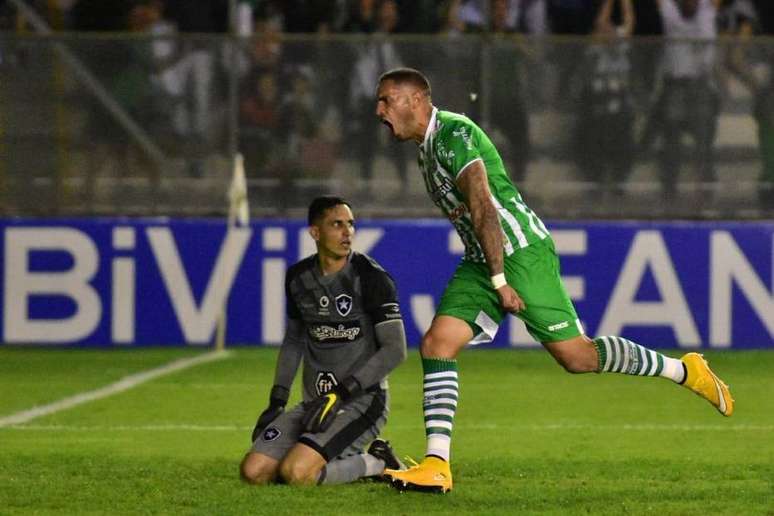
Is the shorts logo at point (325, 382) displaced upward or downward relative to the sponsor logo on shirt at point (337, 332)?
downward

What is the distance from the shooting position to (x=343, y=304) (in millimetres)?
8250

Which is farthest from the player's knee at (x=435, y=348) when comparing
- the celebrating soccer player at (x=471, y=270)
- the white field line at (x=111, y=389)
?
the white field line at (x=111, y=389)

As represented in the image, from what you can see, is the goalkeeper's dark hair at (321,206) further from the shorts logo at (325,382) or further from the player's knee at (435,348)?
the player's knee at (435,348)

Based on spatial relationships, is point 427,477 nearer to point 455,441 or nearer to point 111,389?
point 455,441

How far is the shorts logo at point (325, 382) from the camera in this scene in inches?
324

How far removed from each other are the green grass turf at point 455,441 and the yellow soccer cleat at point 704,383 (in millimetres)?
344

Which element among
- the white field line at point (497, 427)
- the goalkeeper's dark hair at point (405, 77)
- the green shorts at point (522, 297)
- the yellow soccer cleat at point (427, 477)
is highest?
the goalkeeper's dark hair at point (405, 77)

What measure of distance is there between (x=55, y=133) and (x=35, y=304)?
159cm

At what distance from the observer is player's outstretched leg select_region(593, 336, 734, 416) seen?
788 cm

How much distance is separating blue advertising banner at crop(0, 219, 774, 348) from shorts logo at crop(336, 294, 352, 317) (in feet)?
20.3

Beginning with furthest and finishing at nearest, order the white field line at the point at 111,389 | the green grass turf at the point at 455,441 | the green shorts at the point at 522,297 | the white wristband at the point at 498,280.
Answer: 1. the white field line at the point at 111,389
2. the green shorts at the point at 522,297
3. the white wristband at the point at 498,280
4. the green grass turf at the point at 455,441

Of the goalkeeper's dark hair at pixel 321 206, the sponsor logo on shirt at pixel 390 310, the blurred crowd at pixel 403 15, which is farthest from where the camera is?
the blurred crowd at pixel 403 15

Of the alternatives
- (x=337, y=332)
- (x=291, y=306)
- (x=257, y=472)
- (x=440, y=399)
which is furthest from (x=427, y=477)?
(x=291, y=306)

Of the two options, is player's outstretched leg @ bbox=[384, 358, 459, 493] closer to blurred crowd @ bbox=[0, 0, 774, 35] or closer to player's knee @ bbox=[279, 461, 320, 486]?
player's knee @ bbox=[279, 461, 320, 486]
